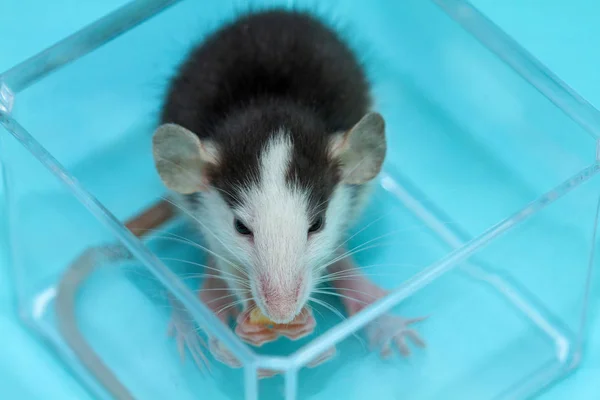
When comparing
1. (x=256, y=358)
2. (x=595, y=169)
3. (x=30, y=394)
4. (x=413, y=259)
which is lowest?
(x=30, y=394)

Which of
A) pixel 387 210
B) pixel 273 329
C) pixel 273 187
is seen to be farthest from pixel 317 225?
pixel 387 210

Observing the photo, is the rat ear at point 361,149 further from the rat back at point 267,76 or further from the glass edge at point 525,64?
the glass edge at point 525,64

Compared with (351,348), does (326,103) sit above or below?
above

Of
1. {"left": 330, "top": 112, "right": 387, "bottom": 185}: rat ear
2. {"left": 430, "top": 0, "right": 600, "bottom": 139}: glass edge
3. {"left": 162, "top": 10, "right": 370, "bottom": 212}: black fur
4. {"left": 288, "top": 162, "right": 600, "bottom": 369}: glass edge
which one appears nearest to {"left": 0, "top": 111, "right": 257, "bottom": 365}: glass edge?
{"left": 288, "top": 162, "right": 600, "bottom": 369}: glass edge

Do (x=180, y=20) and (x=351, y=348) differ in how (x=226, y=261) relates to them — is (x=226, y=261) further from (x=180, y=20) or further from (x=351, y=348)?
(x=180, y=20)

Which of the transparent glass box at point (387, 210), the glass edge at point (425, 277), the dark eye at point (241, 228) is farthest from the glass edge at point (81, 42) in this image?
the glass edge at point (425, 277)

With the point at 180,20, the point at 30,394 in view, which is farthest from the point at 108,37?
the point at 30,394
